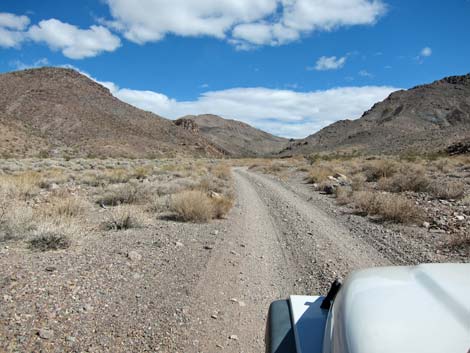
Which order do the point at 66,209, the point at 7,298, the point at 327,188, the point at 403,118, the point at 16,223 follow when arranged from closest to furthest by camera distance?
the point at 7,298
the point at 16,223
the point at 66,209
the point at 327,188
the point at 403,118

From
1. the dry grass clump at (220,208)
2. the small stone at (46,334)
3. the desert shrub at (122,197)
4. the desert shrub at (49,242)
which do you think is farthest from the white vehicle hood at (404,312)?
the desert shrub at (122,197)

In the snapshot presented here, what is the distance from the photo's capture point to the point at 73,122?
221ft

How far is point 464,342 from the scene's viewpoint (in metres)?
1.28

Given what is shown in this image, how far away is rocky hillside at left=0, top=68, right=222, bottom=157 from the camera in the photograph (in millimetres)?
56875

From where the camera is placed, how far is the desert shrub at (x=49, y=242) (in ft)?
18.4

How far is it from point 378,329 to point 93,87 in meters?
94.9

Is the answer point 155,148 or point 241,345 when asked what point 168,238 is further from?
point 155,148

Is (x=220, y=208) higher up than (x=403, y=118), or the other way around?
(x=403, y=118)

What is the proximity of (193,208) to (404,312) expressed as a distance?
24.3 ft

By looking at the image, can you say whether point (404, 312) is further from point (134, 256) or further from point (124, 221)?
Result: point (124, 221)

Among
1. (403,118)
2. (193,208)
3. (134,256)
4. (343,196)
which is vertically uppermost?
(403,118)

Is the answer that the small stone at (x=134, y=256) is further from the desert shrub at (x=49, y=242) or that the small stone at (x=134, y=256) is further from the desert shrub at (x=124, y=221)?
the desert shrub at (x=124, y=221)

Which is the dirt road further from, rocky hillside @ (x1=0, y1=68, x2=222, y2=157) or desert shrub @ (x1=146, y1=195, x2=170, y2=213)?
rocky hillside @ (x1=0, y1=68, x2=222, y2=157)

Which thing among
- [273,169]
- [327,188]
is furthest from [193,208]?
[273,169]
